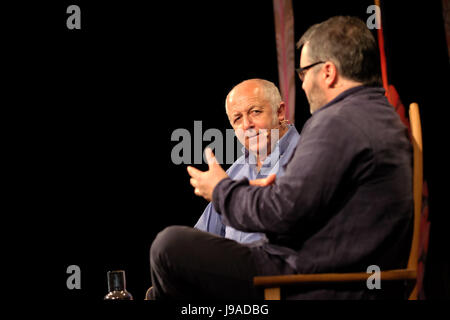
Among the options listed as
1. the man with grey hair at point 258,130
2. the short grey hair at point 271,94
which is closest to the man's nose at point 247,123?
the man with grey hair at point 258,130

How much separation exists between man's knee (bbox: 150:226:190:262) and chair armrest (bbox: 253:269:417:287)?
23 centimetres

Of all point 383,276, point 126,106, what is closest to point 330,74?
point 383,276

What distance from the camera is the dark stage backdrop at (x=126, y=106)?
2.82 meters

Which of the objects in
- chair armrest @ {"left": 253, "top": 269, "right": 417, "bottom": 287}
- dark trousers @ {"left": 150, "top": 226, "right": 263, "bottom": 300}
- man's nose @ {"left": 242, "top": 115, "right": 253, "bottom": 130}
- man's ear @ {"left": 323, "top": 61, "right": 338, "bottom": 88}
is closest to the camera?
chair armrest @ {"left": 253, "top": 269, "right": 417, "bottom": 287}

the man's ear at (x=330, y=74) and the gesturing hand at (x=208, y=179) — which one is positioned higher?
the man's ear at (x=330, y=74)

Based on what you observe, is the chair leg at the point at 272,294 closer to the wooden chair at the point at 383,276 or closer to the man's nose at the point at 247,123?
the wooden chair at the point at 383,276

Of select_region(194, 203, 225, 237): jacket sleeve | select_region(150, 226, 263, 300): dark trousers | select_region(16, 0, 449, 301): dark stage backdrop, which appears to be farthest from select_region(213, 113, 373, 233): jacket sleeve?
select_region(16, 0, 449, 301): dark stage backdrop

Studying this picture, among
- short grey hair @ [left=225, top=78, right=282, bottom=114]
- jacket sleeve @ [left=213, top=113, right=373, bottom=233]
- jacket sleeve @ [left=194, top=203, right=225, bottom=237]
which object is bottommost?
jacket sleeve @ [left=194, top=203, right=225, bottom=237]

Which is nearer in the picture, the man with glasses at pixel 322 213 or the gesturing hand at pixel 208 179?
the man with glasses at pixel 322 213

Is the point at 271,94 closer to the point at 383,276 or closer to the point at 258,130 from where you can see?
the point at 258,130

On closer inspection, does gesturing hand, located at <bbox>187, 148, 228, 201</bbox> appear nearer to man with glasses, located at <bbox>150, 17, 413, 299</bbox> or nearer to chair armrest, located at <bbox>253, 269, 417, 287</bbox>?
man with glasses, located at <bbox>150, 17, 413, 299</bbox>

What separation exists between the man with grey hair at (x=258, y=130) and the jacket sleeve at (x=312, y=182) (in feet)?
3.13

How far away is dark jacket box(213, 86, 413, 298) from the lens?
Result: 1107 mm

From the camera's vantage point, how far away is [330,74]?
132cm
